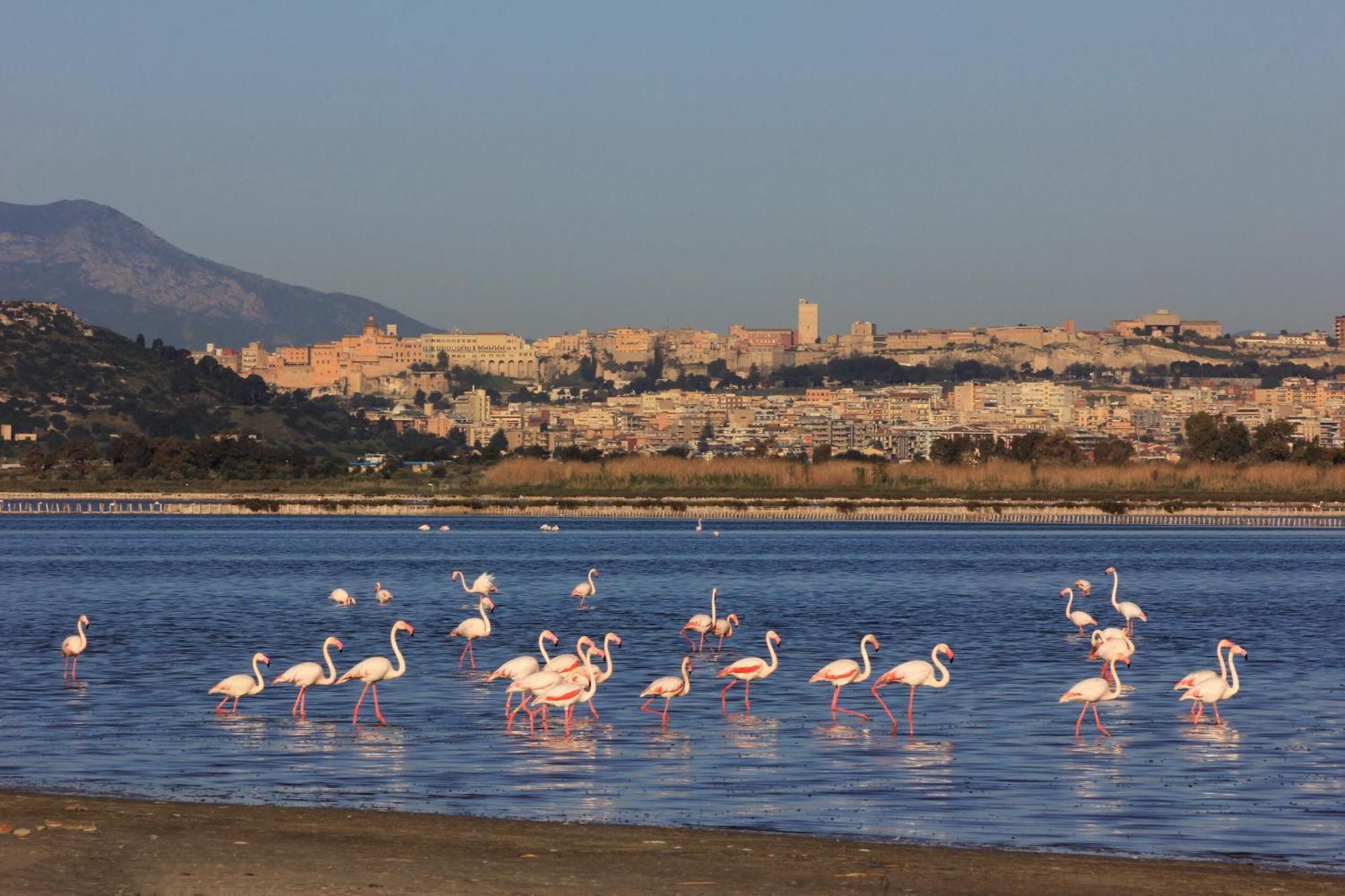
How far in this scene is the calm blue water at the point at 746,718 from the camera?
60.0ft

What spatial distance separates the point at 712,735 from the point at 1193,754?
5.65 metres

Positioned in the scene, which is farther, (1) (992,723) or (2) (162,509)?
(2) (162,509)

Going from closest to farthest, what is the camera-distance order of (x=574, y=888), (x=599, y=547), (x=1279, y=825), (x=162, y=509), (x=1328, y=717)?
(x=574, y=888) < (x=1279, y=825) < (x=1328, y=717) < (x=599, y=547) < (x=162, y=509)

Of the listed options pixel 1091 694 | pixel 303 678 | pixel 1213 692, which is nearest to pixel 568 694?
pixel 303 678

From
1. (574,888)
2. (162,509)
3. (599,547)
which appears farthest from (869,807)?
(162,509)

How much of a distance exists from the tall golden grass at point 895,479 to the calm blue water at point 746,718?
7064 centimetres

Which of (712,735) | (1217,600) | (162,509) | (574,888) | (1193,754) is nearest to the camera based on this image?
(574,888)

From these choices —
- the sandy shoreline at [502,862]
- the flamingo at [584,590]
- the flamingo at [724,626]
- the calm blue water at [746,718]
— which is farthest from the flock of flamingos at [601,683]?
the flamingo at [584,590]

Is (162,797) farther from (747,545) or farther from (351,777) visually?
(747,545)

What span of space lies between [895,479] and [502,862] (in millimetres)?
129873

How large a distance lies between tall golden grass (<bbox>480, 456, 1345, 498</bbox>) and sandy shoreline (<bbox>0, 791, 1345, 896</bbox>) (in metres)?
118

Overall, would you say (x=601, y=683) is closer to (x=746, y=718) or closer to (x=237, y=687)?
(x=746, y=718)

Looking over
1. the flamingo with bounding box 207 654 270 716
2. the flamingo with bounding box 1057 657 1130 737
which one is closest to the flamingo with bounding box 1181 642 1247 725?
the flamingo with bounding box 1057 657 1130 737

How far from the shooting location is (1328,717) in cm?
2528
